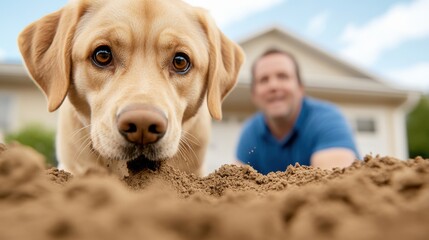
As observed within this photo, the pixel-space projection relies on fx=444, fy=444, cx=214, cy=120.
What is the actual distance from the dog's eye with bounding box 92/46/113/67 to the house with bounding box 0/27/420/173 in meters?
11.8

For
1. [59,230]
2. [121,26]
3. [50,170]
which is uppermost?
[121,26]

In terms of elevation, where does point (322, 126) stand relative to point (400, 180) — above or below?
above

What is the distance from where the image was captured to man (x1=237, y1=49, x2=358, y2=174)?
562 cm

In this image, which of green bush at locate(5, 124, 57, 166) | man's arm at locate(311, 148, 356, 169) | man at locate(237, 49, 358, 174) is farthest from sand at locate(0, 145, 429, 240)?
green bush at locate(5, 124, 57, 166)

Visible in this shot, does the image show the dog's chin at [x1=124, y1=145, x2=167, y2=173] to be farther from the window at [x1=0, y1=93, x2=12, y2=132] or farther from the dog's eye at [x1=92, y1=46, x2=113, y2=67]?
the window at [x1=0, y1=93, x2=12, y2=132]

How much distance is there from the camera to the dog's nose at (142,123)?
7.09ft

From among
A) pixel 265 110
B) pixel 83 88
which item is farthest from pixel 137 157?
pixel 265 110

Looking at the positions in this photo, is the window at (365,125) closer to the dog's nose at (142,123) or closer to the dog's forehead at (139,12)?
the dog's forehead at (139,12)

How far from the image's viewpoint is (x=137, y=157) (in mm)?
2428

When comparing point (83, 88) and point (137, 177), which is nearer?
point (137, 177)

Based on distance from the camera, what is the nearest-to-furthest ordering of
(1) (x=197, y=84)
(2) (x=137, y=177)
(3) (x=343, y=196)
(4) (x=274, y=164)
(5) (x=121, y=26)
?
1. (3) (x=343, y=196)
2. (2) (x=137, y=177)
3. (5) (x=121, y=26)
4. (1) (x=197, y=84)
5. (4) (x=274, y=164)

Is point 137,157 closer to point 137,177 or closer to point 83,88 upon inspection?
point 137,177

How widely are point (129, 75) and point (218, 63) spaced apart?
929mm

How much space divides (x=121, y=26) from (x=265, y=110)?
409cm
